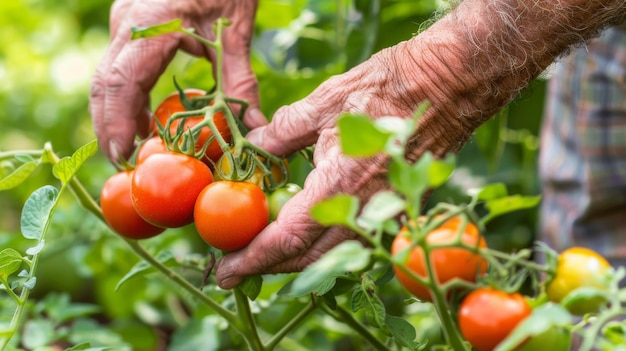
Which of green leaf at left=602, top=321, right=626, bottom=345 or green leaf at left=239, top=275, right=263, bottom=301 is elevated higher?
green leaf at left=602, top=321, right=626, bottom=345

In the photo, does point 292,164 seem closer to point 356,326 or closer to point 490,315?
point 356,326

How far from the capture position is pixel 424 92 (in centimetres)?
96

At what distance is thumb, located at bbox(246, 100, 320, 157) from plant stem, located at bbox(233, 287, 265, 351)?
182 mm

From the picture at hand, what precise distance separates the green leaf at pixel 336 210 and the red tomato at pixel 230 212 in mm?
299

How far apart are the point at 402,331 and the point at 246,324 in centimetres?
23

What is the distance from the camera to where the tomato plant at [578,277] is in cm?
67

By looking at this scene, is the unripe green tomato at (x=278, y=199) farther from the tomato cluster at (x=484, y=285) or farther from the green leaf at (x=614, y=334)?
the green leaf at (x=614, y=334)

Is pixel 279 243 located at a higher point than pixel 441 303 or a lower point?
lower

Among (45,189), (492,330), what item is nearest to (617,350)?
(492,330)

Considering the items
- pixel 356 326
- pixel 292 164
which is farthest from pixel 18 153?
pixel 292 164

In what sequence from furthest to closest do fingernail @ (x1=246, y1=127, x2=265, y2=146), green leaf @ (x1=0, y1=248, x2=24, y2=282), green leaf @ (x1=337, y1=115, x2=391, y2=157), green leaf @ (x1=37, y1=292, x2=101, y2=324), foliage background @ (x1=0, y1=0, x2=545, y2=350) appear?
foliage background @ (x1=0, y1=0, x2=545, y2=350) < green leaf @ (x1=37, y1=292, x2=101, y2=324) < fingernail @ (x1=246, y1=127, x2=265, y2=146) < green leaf @ (x1=0, y1=248, x2=24, y2=282) < green leaf @ (x1=337, y1=115, x2=391, y2=157)

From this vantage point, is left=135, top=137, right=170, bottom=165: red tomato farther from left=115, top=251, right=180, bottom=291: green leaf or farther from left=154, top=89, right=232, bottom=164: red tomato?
left=115, top=251, right=180, bottom=291: green leaf

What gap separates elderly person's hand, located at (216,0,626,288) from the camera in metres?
0.92

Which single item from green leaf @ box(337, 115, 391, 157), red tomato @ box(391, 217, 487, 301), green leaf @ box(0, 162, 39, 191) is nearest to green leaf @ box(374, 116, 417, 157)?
green leaf @ box(337, 115, 391, 157)
